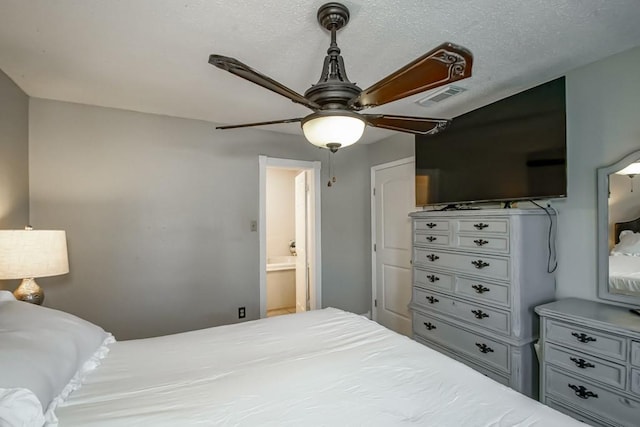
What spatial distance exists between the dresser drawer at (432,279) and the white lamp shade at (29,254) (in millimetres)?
2688

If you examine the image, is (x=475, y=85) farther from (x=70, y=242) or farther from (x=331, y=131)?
(x=70, y=242)

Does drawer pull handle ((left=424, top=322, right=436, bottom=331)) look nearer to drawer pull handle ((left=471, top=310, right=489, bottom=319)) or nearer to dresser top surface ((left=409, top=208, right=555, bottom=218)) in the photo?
drawer pull handle ((left=471, top=310, right=489, bottom=319))

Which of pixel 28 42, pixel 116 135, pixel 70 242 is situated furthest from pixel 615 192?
pixel 70 242

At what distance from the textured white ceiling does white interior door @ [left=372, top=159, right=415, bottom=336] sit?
1343 mm

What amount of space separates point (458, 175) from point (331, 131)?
1.70 meters

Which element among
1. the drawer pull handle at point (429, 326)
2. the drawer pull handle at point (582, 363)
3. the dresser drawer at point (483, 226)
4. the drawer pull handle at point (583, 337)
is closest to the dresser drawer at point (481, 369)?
the drawer pull handle at point (429, 326)


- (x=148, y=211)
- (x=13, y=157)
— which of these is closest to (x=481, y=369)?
Result: (x=148, y=211)

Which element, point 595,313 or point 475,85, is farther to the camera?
point 475,85

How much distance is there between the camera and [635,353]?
1.49m

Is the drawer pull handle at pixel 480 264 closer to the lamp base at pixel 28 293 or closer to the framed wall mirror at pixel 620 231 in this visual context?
the framed wall mirror at pixel 620 231

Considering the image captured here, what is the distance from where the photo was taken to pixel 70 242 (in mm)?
2576

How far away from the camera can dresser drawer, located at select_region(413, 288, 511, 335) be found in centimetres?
207

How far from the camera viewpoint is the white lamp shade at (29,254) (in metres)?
1.74

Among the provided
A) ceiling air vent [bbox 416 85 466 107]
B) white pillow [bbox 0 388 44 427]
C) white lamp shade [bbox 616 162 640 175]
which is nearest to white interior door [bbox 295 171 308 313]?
ceiling air vent [bbox 416 85 466 107]
